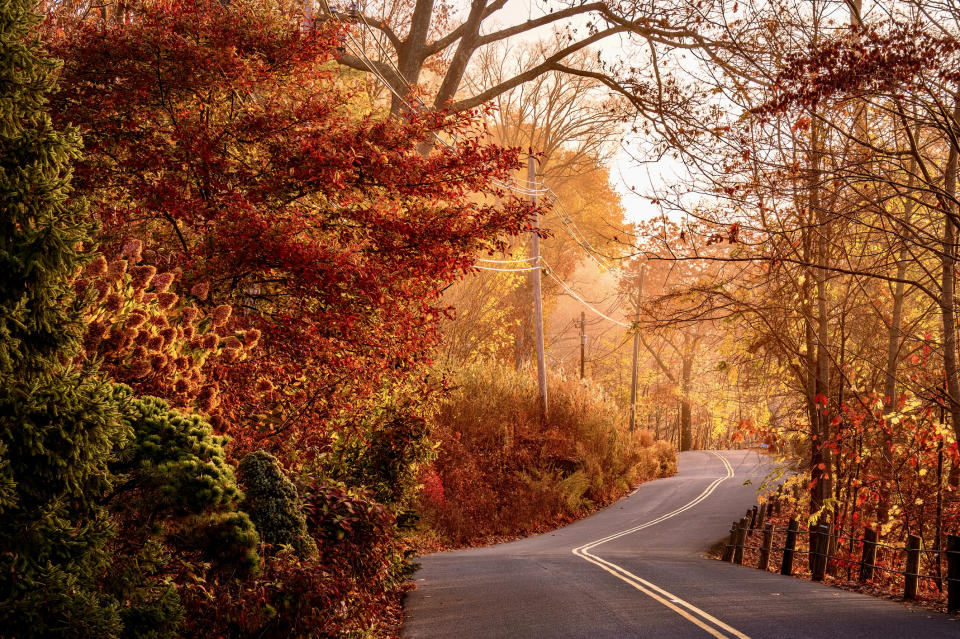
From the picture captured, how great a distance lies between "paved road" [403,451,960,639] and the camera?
24.3 feet

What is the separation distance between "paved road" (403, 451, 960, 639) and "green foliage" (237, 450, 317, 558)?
2.31 meters

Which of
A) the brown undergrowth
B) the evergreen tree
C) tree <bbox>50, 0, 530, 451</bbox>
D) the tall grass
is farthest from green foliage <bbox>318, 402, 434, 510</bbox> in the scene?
the tall grass

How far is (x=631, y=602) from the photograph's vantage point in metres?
8.95

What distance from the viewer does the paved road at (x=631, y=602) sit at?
24.3 feet

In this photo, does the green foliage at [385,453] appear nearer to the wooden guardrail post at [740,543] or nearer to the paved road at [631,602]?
the paved road at [631,602]

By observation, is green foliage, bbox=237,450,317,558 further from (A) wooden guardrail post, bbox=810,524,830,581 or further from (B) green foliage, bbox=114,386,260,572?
(A) wooden guardrail post, bbox=810,524,830,581

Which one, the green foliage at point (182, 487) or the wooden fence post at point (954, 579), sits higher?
the green foliage at point (182, 487)

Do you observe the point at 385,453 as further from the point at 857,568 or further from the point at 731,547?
the point at 857,568

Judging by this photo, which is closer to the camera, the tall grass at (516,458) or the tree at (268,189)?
the tree at (268,189)

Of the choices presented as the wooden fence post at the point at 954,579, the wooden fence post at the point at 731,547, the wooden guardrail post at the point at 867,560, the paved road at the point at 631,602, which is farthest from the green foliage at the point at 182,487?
the wooden fence post at the point at 731,547

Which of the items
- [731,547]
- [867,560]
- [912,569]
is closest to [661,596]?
[912,569]

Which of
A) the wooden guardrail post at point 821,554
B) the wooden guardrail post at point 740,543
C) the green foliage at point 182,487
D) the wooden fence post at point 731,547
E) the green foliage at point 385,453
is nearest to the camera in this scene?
the green foliage at point 182,487

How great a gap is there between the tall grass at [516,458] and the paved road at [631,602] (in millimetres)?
4985

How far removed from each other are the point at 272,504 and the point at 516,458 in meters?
19.1
